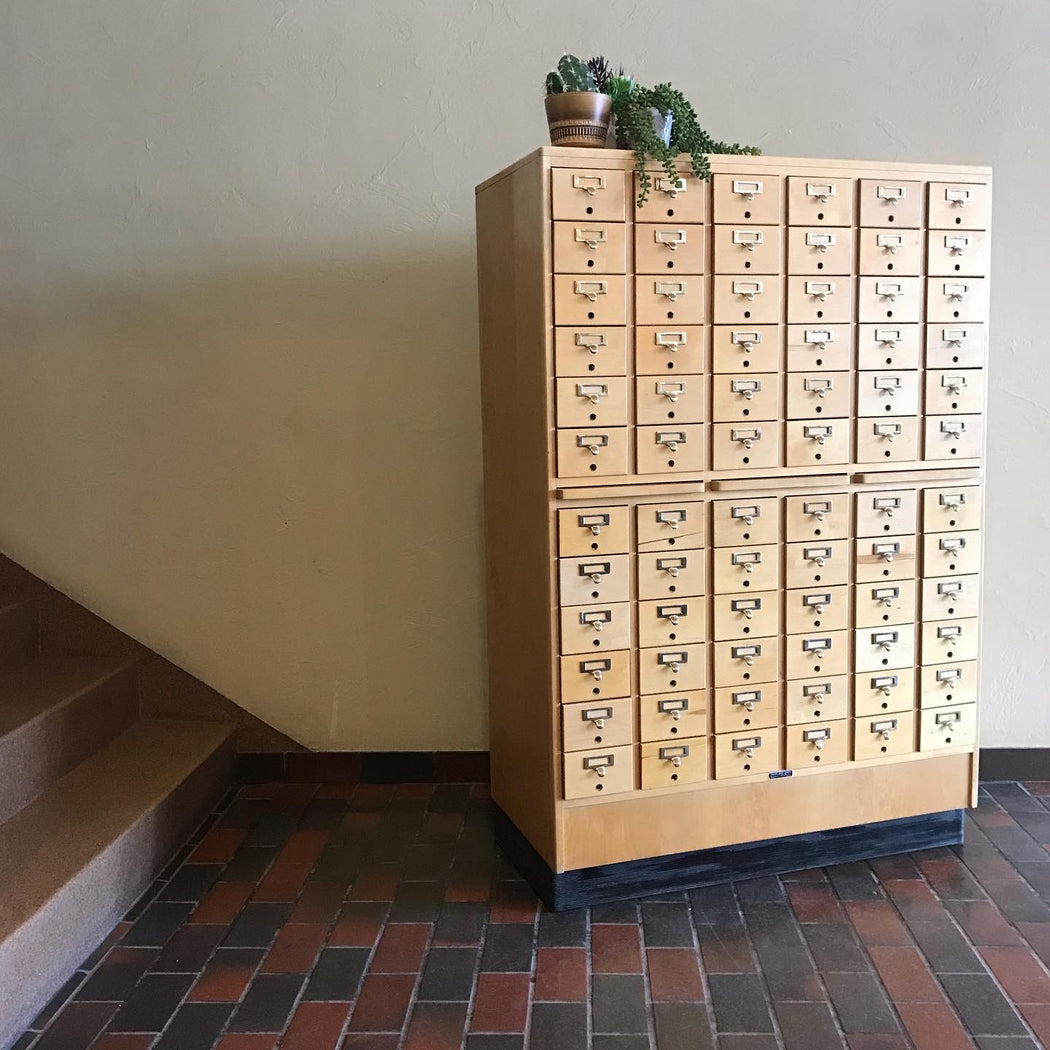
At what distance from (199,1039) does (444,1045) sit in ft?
1.53

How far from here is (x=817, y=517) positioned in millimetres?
2533

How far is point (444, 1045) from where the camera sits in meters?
1.94

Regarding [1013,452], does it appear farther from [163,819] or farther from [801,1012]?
[163,819]

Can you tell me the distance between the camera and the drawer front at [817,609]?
2545mm

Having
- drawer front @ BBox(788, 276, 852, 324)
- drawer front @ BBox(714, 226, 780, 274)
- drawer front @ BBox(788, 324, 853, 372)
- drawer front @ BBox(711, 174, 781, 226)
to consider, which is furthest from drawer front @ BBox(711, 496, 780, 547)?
drawer front @ BBox(711, 174, 781, 226)

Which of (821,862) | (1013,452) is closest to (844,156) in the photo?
(1013,452)

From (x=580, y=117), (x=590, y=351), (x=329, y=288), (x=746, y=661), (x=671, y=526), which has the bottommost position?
(x=746, y=661)

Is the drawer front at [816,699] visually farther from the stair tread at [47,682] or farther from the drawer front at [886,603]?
the stair tread at [47,682]

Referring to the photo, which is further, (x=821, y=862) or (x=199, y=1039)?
(x=821, y=862)

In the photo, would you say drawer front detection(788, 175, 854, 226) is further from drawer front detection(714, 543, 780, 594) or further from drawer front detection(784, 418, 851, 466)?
drawer front detection(714, 543, 780, 594)

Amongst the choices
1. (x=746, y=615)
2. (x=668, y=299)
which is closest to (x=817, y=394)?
(x=668, y=299)

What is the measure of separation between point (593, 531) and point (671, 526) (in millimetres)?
198

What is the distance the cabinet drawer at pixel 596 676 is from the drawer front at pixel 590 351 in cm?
65

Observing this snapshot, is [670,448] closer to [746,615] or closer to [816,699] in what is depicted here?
[746,615]
